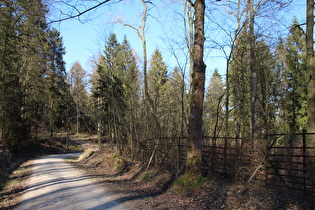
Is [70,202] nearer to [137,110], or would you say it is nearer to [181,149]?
[181,149]

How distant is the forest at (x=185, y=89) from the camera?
7.79m

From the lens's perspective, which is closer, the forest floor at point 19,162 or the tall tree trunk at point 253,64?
the forest floor at point 19,162

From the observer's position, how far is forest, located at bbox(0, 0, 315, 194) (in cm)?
779

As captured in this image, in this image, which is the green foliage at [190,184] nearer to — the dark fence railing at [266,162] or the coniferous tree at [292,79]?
the dark fence railing at [266,162]

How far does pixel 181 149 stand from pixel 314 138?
5.03 m

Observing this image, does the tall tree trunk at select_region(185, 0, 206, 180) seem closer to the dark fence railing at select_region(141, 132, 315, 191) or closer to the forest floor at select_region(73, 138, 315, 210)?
the forest floor at select_region(73, 138, 315, 210)

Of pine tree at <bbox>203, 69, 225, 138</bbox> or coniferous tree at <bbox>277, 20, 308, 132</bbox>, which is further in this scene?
pine tree at <bbox>203, 69, 225, 138</bbox>

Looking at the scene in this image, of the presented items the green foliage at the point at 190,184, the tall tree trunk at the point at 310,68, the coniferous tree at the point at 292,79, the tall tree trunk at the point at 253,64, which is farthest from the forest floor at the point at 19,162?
the coniferous tree at the point at 292,79

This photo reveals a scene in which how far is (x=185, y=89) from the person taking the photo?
49.3 ft

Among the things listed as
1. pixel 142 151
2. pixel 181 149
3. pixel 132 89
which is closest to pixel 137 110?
pixel 132 89

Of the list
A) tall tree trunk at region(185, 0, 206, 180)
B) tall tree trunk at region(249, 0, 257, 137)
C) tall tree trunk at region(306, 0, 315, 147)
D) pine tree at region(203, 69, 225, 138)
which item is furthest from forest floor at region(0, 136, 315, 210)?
tall tree trunk at region(249, 0, 257, 137)

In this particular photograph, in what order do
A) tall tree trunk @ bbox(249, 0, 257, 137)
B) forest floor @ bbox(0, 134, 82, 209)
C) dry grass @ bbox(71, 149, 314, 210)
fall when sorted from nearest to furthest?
dry grass @ bbox(71, 149, 314, 210) → forest floor @ bbox(0, 134, 82, 209) → tall tree trunk @ bbox(249, 0, 257, 137)

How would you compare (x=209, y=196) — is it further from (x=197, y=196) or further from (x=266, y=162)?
(x=266, y=162)

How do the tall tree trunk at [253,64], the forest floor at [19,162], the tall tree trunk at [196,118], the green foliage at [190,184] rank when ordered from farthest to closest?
1. the tall tree trunk at [253,64]
2. the forest floor at [19,162]
3. the tall tree trunk at [196,118]
4. the green foliage at [190,184]
